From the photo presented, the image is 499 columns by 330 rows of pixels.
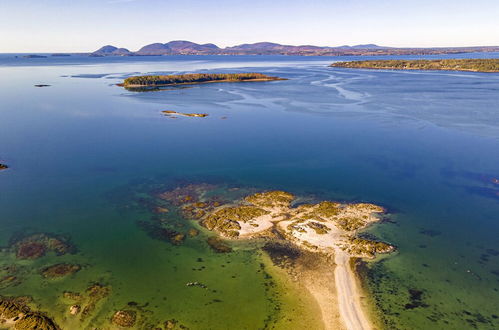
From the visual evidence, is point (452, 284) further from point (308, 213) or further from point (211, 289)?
point (211, 289)

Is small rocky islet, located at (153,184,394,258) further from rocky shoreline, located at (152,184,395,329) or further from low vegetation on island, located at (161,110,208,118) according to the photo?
low vegetation on island, located at (161,110,208,118)

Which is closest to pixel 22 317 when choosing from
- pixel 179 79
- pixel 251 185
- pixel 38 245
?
pixel 38 245

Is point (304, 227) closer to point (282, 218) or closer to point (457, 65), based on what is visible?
point (282, 218)

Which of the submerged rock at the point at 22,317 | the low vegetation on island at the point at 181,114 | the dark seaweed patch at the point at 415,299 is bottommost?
the dark seaweed patch at the point at 415,299

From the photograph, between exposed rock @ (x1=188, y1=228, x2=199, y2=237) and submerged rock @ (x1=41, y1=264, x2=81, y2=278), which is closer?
submerged rock @ (x1=41, y1=264, x2=81, y2=278)

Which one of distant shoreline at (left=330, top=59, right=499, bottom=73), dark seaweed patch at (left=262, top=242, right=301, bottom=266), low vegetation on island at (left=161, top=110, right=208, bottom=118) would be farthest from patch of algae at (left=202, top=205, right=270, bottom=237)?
distant shoreline at (left=330, top=59, right=499, bottom=73)

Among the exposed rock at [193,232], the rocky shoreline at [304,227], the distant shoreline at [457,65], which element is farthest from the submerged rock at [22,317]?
the distant shoreline at [457,65]

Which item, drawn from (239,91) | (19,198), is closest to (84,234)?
(19,198)

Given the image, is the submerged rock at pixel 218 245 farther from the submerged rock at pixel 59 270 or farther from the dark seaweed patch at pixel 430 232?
the dark seaweed patch at pixel 430 232

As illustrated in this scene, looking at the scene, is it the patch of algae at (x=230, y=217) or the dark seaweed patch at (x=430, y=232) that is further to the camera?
the patch of algae at (x=230, y=217)
